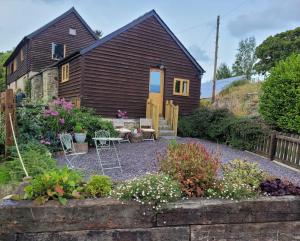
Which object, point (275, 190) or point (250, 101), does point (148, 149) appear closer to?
point (275, 190)

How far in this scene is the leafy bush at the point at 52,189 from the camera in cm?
265

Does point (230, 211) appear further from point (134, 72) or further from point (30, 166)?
point (134, 72)

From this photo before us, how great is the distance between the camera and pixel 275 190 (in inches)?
124

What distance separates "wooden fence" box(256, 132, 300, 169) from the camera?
755 cm

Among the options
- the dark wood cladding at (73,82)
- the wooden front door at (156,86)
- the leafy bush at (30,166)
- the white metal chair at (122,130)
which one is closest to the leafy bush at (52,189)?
the leafy bush at (30,166)

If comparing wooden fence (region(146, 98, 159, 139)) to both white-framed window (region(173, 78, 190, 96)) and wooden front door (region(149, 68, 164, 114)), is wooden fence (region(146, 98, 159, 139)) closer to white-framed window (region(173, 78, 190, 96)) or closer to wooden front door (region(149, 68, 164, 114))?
wooden front door (region(149, 68, 164, 114))

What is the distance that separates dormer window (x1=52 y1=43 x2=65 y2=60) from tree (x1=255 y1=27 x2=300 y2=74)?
677 inches

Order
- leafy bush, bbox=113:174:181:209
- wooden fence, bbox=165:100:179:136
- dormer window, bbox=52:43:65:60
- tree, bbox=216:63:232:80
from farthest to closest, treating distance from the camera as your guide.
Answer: tree, bbox=216:63:232:80
dormer window, bbox=52:43:65:60
wooden fence, bbox=165:100:179:136
leafy bush, bbox=113:174:181:209

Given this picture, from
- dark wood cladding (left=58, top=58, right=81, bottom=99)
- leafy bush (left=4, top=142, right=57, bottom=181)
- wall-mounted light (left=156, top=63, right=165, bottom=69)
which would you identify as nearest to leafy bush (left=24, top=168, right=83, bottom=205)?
leafy bush (left=4, top=142, right=57, bottom=181)

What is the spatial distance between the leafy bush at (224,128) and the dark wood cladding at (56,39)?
33.6ft

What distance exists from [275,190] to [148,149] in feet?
18.7

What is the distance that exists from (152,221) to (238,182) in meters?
1.07

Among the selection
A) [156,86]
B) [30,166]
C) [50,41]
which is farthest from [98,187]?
[50,41]

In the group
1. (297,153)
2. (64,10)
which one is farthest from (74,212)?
(64,10)
